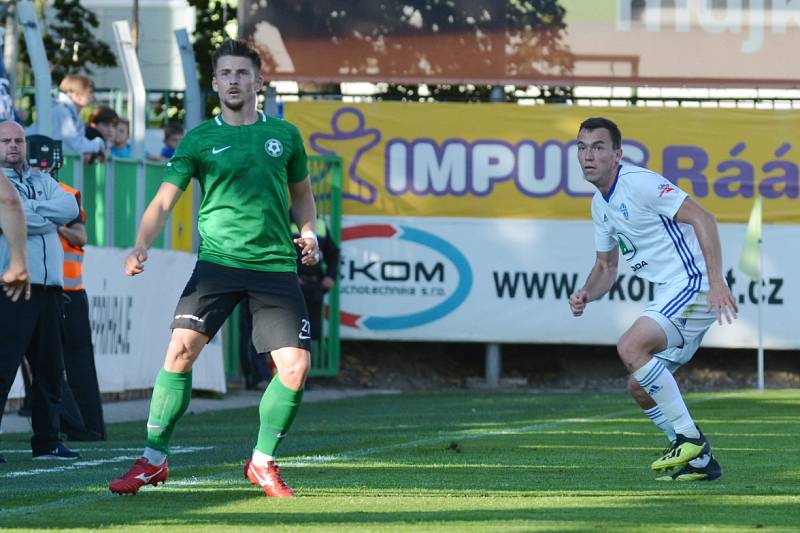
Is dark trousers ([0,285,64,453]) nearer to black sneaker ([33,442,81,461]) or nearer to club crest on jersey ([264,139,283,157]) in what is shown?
black sneaker ([33,442,81,461])

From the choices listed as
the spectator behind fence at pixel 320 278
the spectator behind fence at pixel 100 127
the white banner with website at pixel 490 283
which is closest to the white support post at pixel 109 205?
the spectator behind fence at pixel 100 127

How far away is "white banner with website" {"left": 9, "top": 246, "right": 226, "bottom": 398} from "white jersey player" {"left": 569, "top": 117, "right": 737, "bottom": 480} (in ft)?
27.3

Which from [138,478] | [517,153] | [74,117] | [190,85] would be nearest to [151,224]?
[138,478]

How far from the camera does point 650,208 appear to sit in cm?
956

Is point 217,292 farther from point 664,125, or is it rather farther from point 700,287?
point 664,125

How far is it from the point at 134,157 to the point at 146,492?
409 inches

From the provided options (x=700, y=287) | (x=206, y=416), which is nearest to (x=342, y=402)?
(x=206, y=416)

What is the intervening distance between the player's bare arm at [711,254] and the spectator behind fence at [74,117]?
26.1 ft

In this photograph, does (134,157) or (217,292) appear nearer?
(217,292)

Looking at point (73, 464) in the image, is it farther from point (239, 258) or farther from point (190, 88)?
point (190, 88)

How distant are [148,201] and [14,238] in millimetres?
11026

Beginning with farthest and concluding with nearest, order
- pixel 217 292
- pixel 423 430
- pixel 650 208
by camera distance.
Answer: pixel 423 430 → pixel 650 208 → pixel 217 292

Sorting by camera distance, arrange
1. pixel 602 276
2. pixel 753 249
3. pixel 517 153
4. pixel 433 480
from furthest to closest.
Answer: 1. pixel 517 153
2. pixel 753 249
3. pixel 602 276
4. pixel 433 480

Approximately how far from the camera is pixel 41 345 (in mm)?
11367
